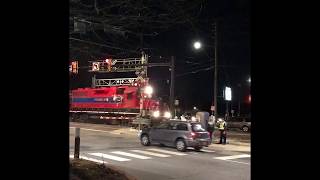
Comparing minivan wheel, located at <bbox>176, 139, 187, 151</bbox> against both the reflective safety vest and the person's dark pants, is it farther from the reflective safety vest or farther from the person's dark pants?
the person's dark pants

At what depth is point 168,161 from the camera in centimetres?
1838

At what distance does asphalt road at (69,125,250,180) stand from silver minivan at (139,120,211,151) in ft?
1.24

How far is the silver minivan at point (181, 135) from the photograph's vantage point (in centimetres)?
2255

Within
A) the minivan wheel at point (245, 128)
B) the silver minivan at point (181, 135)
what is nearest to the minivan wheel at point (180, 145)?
the silver minivan at point (181, 135)

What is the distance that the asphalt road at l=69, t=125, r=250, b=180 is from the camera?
1474cm

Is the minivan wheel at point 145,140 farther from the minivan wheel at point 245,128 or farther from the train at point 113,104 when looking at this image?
the minivan wheel at point 245,128

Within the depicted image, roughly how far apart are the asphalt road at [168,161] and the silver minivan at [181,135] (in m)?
0.38

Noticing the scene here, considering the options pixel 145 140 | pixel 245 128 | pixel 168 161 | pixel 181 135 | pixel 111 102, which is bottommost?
pixel 168 161

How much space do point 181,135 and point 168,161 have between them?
14.9 feet

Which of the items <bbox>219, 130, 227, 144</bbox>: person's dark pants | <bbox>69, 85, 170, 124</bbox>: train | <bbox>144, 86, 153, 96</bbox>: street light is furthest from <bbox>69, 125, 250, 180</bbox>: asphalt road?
<bbox>69, 85, 170, 124</bbox>: train

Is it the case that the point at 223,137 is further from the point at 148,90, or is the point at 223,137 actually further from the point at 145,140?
the point at 148,90

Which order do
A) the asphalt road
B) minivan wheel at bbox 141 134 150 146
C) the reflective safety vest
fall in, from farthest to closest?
1. the reflective safety vest
2. minivan wheel at bbox 141 134 150 146
3. the asphalt road

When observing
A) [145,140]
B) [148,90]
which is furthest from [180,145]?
[148,90]

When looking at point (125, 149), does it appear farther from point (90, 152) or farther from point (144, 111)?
point (144, 111)
